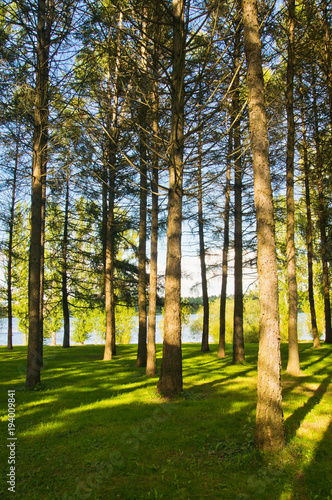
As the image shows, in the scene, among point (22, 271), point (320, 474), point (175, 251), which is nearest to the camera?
point (320, 474)

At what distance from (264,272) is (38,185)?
6.58 meters

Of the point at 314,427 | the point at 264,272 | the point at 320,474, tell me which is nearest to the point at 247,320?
the point at 314,427

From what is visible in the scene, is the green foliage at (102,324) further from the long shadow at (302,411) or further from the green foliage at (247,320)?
the long shadow at (302,411)

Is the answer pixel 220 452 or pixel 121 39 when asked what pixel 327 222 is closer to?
pixel 121 39

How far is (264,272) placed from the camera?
4.33 meters

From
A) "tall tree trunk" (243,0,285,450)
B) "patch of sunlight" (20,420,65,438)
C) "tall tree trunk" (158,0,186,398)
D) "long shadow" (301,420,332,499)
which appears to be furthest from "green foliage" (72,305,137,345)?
"long shadow" (301,420,332,499)

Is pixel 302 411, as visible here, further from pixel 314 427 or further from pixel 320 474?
pixel 320 474

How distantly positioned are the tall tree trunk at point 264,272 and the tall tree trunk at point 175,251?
2.17m

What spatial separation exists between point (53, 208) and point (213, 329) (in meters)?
17.4

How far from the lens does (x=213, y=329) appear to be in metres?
28.4

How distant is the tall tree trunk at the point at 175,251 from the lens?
673 cm

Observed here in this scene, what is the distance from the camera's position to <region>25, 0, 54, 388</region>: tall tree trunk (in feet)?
26.4

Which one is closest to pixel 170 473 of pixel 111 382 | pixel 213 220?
pixel 111 382

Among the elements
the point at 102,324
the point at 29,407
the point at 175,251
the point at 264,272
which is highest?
the point at 175,251
